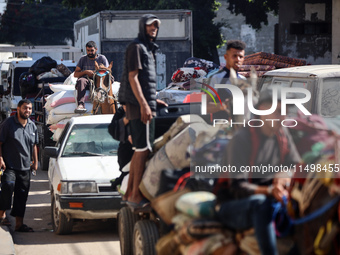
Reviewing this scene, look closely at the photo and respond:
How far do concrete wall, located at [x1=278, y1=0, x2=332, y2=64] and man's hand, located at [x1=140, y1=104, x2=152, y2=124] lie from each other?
18.7 meters

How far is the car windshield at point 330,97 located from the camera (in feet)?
32.2

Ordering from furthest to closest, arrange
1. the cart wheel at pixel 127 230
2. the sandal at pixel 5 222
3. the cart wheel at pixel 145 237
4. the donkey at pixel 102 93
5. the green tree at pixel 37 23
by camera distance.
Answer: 1. the green tree at pixel 37 23
2. the donkey at pixel 102 93
3. the sandal at pixel 5 222
4. the cart wheel at pixel 127 230
5. the cart wheel at pixel 145 237

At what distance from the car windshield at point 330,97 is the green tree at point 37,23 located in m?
48.8

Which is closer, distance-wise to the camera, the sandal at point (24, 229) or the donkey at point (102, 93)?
the sandal at point (24, 229)

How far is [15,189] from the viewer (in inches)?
420

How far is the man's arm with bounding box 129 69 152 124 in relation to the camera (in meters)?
6.96

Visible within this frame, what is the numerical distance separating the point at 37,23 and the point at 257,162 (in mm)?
54346

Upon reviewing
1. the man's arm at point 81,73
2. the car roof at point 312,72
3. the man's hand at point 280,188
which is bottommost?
the man's hand at point 280,188

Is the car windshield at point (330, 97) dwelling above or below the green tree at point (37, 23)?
below

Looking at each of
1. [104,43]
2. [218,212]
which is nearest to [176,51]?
[104,43]

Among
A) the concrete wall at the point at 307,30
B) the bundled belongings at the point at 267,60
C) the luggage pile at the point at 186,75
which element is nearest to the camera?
the luggage pile at the point at 186,75

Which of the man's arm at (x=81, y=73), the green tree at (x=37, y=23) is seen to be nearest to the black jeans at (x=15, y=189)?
the man's arm at (x=81, y=73)

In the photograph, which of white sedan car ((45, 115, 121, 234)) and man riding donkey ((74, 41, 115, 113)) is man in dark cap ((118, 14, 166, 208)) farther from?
man riding donkey ((74, 41, 115, 113))

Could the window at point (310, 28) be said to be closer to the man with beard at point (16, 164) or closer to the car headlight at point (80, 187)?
the man with beard at point (16, 164)
